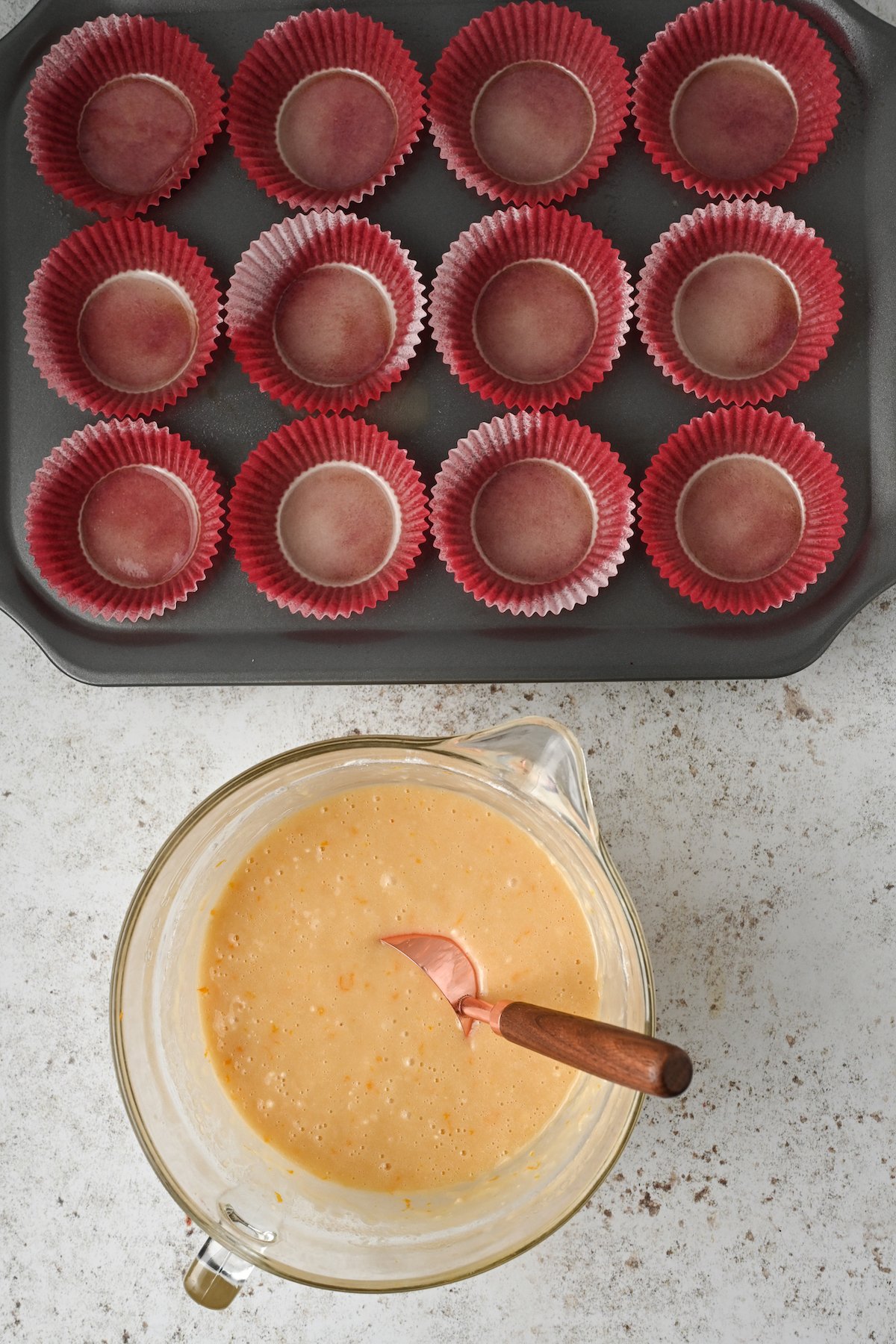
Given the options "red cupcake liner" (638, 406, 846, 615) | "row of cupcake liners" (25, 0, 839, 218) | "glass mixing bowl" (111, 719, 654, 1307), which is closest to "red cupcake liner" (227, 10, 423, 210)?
"row of cupcake liners" (25, 0, 839, 218)

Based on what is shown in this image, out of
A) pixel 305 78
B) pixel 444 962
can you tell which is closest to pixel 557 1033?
pixel 444 962

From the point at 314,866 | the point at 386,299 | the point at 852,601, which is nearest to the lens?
the point at 314,866

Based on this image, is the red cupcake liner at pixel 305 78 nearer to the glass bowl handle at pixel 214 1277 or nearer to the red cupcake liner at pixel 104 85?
the red cupcake liner at pixel 104 85

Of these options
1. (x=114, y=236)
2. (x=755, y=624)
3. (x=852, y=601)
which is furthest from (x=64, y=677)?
(x=852, y=601)

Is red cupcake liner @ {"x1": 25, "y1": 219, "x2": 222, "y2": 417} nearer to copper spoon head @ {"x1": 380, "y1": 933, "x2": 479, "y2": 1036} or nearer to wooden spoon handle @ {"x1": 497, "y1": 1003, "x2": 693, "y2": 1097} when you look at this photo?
copper spoon head @ {"x1": 380, "y1": 933, "x2": 479, "y2": 1036}

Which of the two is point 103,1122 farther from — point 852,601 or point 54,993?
point 852,601

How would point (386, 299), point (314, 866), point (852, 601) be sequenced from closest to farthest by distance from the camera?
point (314, 866)
point (852, 601)
point (386, 299)

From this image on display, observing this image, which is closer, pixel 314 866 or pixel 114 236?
pixel 314 866
